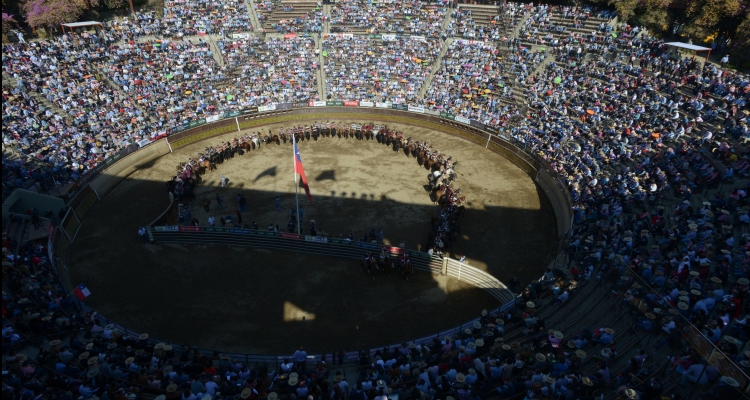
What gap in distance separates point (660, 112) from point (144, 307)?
37340mm

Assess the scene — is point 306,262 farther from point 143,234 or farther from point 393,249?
point 143,234

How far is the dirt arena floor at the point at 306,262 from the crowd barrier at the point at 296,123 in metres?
0.70

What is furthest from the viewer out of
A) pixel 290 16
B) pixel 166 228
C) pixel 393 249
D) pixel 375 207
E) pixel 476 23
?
pixel 290 16

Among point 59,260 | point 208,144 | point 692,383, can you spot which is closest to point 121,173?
point 208,144

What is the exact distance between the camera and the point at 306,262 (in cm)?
2728

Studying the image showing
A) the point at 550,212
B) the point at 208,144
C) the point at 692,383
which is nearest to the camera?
the point at 692,383

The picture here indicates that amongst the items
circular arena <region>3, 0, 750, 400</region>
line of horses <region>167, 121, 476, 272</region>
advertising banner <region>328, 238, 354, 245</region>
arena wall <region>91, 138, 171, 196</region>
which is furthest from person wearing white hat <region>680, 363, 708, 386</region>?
arena wall <region>91, 138, 171, 196</region>

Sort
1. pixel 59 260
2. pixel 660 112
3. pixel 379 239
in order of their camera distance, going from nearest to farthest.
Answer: pixel 59 260
pixel 379 239
pixel 660 112

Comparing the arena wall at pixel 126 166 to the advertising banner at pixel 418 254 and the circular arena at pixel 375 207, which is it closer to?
the circular arena at pixel 375 207

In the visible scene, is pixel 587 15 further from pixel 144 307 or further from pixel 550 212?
pixel 144 307

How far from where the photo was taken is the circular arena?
55.3 feet

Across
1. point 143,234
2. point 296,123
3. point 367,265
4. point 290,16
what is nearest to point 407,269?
point 367,265

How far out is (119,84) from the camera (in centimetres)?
4541

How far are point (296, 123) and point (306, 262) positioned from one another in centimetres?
2345
